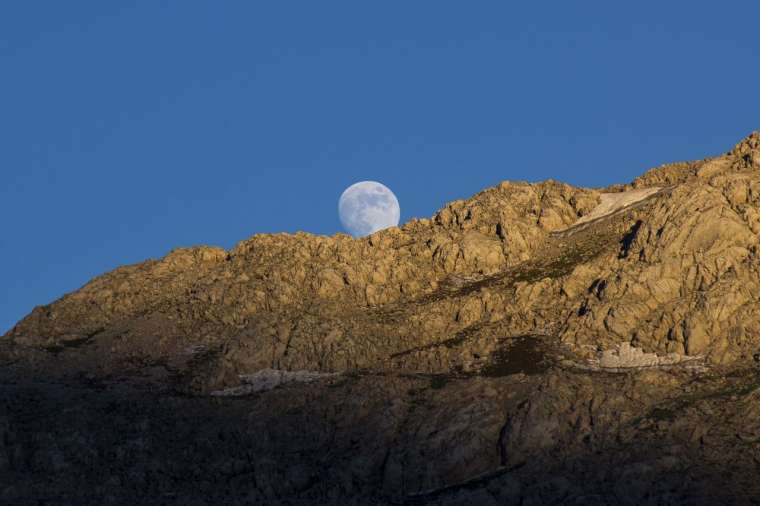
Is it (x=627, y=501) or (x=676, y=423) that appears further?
(x=676, y=423)

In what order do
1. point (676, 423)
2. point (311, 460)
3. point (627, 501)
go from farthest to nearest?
point (311, 460) < point (676, 423) < point (627, 501)

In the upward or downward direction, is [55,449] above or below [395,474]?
above

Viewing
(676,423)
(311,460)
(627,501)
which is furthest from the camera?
(311,460)

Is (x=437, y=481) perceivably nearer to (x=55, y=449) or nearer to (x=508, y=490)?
(x=508, y=490)

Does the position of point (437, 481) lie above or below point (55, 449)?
below

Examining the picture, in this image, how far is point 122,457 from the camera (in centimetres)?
19488

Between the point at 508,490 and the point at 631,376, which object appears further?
the point at 631,376

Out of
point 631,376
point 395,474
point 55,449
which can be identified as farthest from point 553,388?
point 55,449

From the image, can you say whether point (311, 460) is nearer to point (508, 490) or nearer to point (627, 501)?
point (508, 490)

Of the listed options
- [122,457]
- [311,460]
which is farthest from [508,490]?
[122,457]

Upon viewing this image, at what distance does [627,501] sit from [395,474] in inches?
1214

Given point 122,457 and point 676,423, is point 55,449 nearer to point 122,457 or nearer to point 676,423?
point 122,457

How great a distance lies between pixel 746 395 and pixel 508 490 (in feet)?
108

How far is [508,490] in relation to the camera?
581 ft
